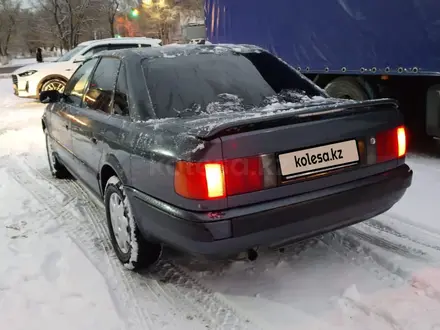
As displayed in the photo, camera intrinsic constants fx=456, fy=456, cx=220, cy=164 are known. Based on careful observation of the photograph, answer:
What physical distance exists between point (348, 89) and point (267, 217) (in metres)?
4.87

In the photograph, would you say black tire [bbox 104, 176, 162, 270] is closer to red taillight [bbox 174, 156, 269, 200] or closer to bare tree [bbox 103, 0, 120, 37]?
red taillight [bbox 174, 156, 269, 200]

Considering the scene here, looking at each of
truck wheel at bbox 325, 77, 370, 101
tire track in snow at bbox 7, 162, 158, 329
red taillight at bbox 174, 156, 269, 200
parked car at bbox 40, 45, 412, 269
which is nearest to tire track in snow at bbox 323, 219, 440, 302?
parked car at bbox 40, 45, 412, 269

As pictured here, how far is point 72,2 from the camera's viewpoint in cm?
3694

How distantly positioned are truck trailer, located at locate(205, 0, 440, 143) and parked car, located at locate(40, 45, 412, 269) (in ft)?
8.07

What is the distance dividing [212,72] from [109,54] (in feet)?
3.30

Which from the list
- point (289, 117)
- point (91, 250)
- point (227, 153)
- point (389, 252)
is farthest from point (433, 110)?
point (91, 250)

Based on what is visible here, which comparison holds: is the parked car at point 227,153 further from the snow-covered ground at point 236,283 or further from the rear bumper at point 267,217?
the snow-covered ground at point 236,283

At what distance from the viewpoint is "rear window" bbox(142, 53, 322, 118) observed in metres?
3.16

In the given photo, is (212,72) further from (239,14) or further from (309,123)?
(239,14)

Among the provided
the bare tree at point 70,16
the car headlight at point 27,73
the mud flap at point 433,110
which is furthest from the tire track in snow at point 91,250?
the bare tree at point 70,16

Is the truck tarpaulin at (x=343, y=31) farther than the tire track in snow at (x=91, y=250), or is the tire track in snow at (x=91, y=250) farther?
the truck tarpaulin at (x=343, y=31)

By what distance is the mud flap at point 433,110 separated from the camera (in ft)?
18.5

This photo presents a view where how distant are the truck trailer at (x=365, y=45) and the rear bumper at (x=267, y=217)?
122 inches

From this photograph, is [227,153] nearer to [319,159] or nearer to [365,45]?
[319,159]
